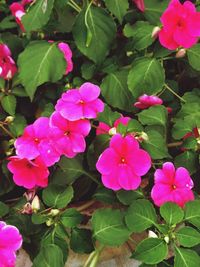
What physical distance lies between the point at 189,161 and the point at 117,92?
0.34 m

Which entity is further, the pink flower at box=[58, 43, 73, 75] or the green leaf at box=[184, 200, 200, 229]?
the pink flower at box=[58, 43, 73, 75]

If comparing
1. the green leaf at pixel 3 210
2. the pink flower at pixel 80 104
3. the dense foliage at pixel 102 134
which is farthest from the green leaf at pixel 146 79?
the green leaf at pixel 3 210

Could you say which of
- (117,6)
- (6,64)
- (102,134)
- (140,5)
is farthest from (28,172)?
(140,5)

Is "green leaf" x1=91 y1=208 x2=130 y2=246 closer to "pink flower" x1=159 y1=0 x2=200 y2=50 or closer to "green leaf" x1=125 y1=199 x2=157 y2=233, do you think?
"green leaf" x1=125 y1=199 x2=157 y2=233

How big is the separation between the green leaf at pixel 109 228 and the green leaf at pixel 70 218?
0.04m

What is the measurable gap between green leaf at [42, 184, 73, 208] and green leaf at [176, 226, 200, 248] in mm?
273

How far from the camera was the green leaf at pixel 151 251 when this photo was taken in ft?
3.58

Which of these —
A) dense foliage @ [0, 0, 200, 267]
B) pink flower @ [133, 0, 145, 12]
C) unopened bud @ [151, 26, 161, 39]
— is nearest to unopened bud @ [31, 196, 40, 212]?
dense foliage @ [0, 0, 200, 267]

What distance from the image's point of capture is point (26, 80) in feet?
4.83

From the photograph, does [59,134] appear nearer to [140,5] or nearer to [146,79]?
[146,79]

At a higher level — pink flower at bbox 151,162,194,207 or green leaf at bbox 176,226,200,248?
pink flower at bbox 151,162,194,207

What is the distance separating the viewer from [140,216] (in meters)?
1.17

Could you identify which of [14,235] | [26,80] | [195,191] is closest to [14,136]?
[26,80]

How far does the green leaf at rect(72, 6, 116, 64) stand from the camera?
1478 mm
